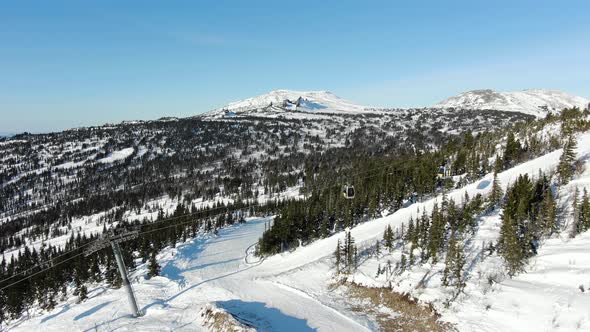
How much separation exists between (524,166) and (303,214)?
165 ft

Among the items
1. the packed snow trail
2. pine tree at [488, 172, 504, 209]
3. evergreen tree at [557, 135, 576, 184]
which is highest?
evergreen tree at [557, 135, 576, 184]

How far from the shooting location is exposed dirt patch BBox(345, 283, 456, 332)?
32906 mm

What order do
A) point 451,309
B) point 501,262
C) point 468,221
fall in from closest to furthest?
point 451,309, point 501,262, point 468,221

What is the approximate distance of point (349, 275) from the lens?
4641 cm

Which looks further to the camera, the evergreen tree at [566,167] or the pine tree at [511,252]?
the evergreen tree at [566,167]

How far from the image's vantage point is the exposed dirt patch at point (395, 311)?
1296 inches

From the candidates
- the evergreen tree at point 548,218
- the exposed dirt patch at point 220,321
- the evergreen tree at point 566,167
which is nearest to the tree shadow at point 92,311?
the exposed dirt patch at point 220,321

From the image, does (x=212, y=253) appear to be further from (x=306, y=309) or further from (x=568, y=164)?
(x=568, y=164)

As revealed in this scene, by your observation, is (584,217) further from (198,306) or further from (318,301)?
(198,306)

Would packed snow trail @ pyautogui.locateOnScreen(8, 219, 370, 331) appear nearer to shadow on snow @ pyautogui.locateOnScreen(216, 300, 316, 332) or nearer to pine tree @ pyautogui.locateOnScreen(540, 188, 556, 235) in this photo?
shadow on snow @ pyautogui.locateOnScreen(216, 300, 316, 332)

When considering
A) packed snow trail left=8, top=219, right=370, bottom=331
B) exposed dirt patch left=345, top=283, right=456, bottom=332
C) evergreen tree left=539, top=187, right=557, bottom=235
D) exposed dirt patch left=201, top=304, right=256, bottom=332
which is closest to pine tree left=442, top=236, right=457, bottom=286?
exposed dirt patch left=345, top=283, right=456, bottom=332

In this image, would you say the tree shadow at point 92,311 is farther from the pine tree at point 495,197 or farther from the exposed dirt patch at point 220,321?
the pine tree at point 495,197

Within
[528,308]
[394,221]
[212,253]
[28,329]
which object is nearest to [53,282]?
[212,253]

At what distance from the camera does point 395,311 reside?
120 feet
